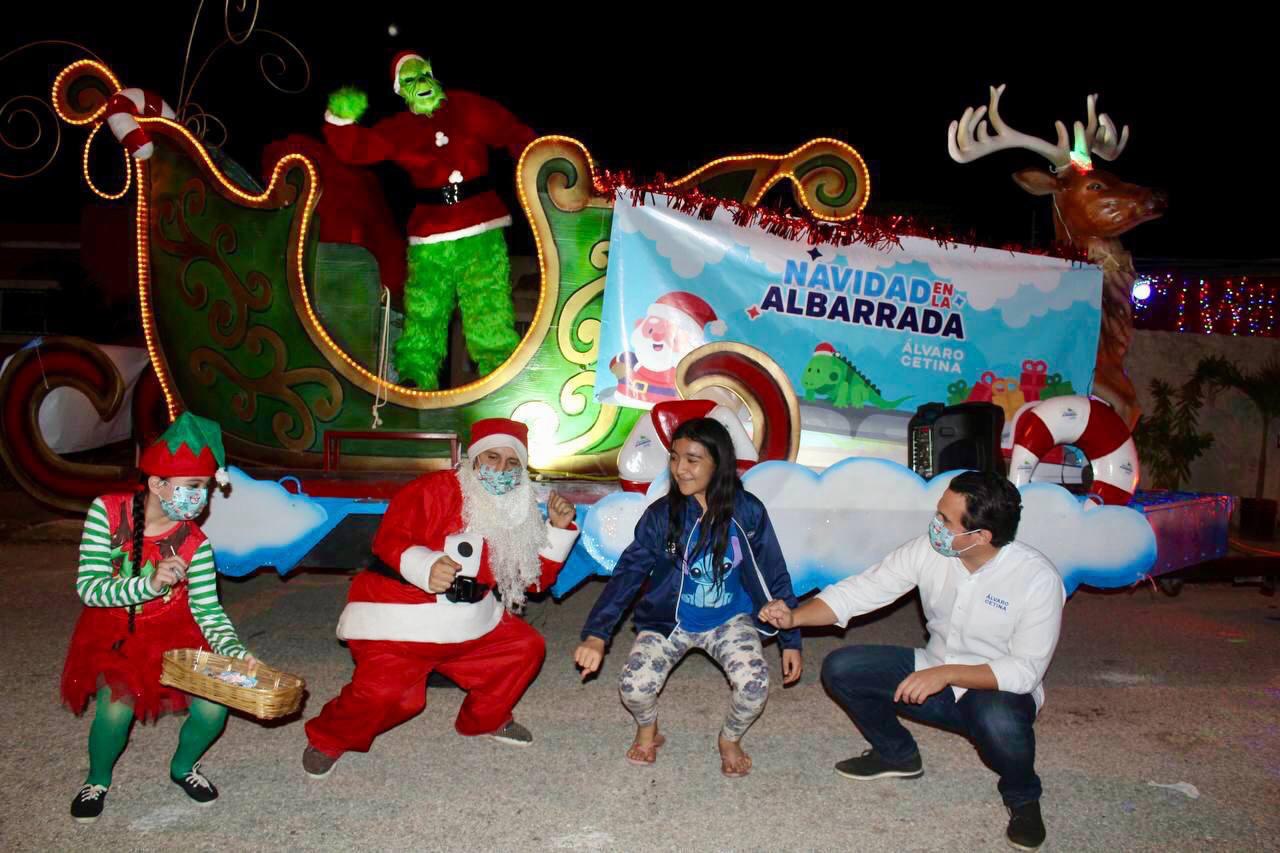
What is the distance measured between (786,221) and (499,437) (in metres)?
2.39

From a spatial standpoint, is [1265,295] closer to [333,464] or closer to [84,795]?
[333,464]

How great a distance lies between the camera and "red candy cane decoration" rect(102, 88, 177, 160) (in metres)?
4.88

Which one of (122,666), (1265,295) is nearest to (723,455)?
(122,666)

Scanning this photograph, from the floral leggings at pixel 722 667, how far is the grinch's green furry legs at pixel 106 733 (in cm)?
169

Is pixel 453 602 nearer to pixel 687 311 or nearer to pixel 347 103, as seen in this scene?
pixel 687 311

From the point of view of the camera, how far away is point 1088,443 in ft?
17.1

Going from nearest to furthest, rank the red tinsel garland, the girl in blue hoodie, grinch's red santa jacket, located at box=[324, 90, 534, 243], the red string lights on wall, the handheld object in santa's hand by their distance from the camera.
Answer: the handheld object in santa's hand, the girl in blue hoodie, the red tinsel garland, grinch's red santa jacket, located at box=[324, 90, 534, 243], the red string lights on wall

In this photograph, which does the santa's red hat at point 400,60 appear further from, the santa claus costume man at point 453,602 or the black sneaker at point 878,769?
the black sneaker at point 878,769

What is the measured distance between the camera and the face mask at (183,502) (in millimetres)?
3084

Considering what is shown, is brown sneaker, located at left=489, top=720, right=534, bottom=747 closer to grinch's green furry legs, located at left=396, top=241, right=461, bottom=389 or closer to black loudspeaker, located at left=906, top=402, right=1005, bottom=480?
grinch's green furry legs, located at left=396, top=241, right=461, bottom=389

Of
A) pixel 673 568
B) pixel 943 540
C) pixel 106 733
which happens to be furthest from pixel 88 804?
pixel 943 540

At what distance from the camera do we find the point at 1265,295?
11.6 metres

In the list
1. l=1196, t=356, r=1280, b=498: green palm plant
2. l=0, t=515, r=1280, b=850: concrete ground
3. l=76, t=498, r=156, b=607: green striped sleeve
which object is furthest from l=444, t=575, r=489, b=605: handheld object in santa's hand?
l=1196, t=356, r=1280, b=498: green palm plant

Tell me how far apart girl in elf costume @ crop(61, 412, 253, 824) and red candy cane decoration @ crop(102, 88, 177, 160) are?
2609mm
